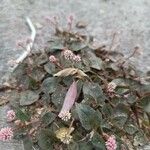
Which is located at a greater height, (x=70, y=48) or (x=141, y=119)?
(x=70, y=48)

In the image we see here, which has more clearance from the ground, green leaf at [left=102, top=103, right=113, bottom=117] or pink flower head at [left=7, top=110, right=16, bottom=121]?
green leaf at [left=102, top=103, right=113, bottom=117]

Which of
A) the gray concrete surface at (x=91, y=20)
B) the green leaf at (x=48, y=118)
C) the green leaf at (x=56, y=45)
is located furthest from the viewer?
the gray concrete surface at (x=91, y=20)

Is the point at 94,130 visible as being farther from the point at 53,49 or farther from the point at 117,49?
the point at 117,49

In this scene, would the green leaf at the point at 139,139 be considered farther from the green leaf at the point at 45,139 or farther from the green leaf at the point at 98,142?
the green leaf at the point at 45,139

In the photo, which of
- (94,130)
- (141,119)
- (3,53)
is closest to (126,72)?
(141,119)

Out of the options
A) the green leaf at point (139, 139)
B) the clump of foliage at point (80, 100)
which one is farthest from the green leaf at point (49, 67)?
the green leaf at point (139, 139)

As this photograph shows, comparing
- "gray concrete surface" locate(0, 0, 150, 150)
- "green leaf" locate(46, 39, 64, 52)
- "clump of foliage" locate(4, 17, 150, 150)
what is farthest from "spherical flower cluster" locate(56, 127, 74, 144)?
"gray concrete surface" locate(0, 0, 150, 150)

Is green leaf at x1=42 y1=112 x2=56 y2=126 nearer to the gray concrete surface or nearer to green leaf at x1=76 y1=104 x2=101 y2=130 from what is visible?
green leaf at x1=76 y1=104 x2=101 y2=130
